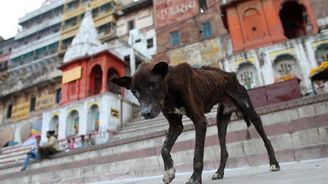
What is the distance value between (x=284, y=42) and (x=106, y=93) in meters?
11.6

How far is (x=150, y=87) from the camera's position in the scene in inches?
124

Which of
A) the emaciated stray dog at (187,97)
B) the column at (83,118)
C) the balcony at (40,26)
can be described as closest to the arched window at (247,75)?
the column at (83,118)

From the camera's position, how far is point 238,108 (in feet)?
15.1

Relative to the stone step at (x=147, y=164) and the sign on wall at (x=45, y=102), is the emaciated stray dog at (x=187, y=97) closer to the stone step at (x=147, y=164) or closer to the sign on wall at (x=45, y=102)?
the stone step at (x=147, y=164)

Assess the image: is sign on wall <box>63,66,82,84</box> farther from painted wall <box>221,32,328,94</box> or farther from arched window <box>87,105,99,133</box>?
painted wall <box>221,32,328,94</box>

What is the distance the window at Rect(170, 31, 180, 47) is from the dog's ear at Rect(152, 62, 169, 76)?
2624cm

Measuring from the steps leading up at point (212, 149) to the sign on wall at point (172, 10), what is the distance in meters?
22.6

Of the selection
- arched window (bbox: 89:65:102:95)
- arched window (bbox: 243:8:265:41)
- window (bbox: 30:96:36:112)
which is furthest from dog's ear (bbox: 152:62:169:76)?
window (bbox: 30:96:36:112)

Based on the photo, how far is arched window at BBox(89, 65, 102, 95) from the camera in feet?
71.4

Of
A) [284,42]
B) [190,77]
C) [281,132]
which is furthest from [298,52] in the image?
[190,77]

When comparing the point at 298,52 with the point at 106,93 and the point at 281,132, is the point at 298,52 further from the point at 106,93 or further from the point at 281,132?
the point at 106,93

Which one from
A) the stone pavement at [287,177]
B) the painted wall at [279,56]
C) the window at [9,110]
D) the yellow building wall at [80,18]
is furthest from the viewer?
the yellow building wall at [80,18]

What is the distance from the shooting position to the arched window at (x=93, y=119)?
60.2 feet

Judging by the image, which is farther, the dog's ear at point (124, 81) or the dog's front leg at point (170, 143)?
the dog's ear at point (124, 81)
